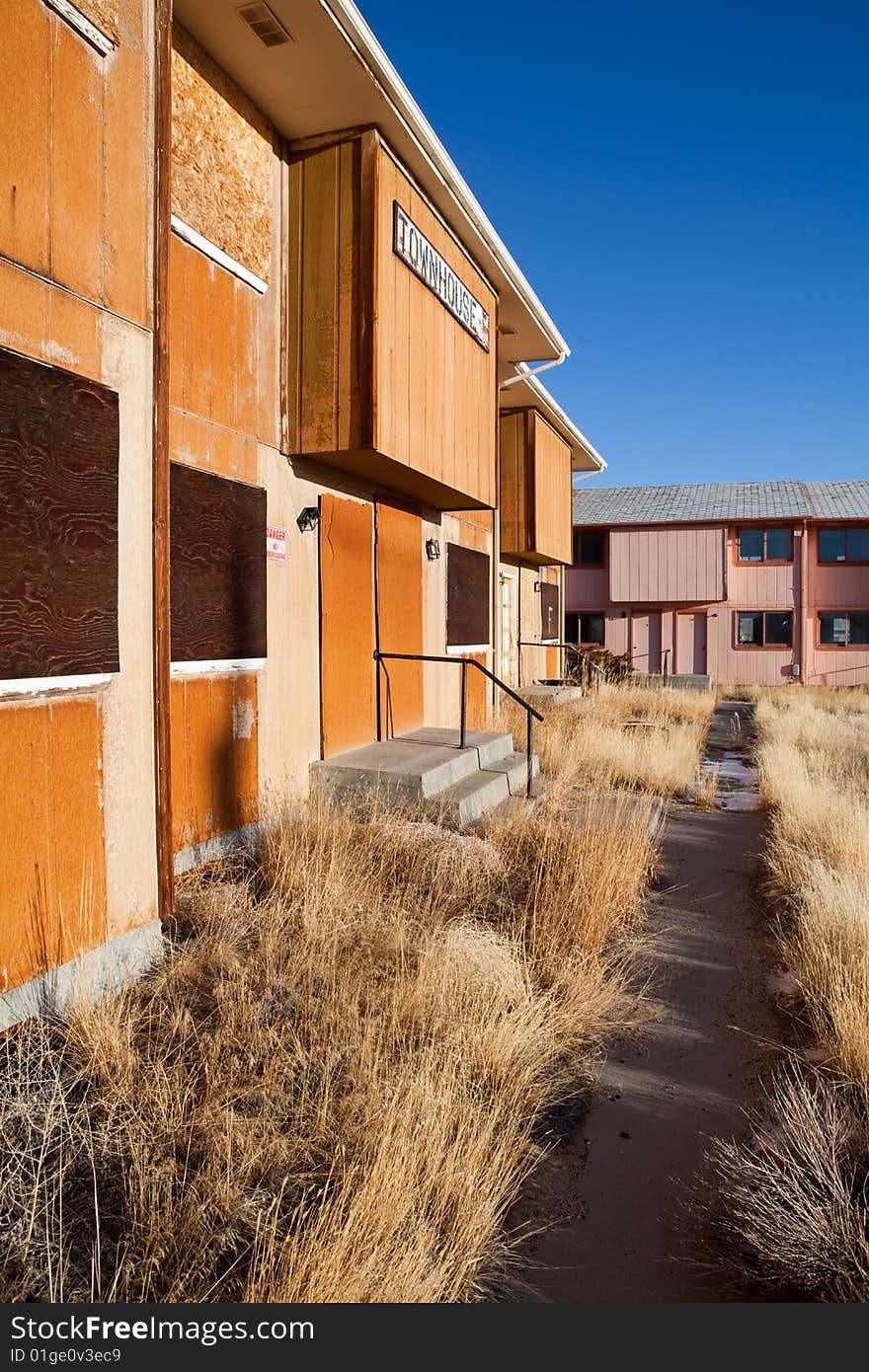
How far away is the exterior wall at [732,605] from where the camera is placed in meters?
27.0

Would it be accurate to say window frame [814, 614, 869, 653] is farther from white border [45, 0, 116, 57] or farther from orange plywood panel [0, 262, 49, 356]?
orange plywood panel [0, 262, 49, 356]

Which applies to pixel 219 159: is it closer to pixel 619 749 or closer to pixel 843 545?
pixel 619 749

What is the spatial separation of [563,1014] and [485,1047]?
2.09 feet

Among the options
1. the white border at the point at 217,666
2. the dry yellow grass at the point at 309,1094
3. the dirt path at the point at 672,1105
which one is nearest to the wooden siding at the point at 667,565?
the dirt path at the point at 672,1105

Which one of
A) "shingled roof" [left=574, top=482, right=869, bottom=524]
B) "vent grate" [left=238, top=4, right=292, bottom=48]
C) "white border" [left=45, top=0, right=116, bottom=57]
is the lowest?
"white border" [left=45, top=0, right=116, bottom=57]

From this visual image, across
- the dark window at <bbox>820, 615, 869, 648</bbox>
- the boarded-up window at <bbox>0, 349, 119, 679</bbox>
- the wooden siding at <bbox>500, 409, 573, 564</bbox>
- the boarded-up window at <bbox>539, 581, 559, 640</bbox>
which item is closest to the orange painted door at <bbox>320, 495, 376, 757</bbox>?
the boarded-up window at <bbox>0, 349, 119, 679</bbox>

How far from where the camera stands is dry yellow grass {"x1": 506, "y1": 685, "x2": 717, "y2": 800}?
9.85m

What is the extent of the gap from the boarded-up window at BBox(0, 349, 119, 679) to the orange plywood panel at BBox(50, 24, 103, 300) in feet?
1.77

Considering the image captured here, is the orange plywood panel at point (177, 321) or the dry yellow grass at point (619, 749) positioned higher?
the orange plywood panel at point (177, 321)

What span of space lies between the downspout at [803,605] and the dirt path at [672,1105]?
73.4ft

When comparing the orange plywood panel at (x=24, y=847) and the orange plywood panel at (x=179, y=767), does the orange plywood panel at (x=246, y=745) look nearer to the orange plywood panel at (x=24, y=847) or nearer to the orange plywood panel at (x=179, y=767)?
the orange plywood panel at (x=179, y=767)

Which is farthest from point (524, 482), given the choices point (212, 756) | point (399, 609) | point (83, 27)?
point (83, 27)

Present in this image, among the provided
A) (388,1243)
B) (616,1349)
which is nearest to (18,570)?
(388,1243)

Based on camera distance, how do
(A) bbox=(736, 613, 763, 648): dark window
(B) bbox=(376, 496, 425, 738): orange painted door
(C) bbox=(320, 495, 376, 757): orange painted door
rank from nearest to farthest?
(C) bbox=(320, 495, 376, 757): orange painted door → (B) bbox=(376, 496, 425, 738): orange painted door → (A) bbox=(736, 613, 763, 648): dark window
